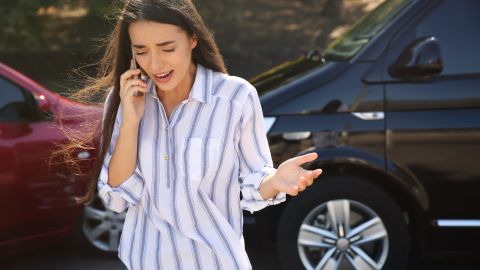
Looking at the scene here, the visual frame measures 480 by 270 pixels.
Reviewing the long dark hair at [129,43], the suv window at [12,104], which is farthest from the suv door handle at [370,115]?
the long dark hair at [129,43]

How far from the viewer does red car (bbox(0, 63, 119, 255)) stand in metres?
4.91

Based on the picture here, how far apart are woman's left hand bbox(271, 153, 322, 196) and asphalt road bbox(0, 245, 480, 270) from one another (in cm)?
324

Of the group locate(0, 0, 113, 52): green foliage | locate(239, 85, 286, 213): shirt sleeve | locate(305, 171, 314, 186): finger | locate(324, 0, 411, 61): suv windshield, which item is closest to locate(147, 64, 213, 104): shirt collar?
locate(239, 85, 286, 213): shirt sleeve

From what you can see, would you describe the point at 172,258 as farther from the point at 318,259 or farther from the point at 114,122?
the point at 318,259

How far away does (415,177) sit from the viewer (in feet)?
Answer: 15.5

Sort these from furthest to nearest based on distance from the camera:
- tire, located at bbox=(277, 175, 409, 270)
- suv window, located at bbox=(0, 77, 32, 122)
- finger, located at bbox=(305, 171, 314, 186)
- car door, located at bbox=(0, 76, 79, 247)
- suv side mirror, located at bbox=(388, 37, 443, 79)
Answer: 1. suv window, located at bbox=(0, 77, 32, 122)
2. car door, located at bbox=(0, 76, 79, 247)
3. tire, located at bbox=(277, 175, 409, 270)
4. suv side mirror, located at bbox=(388, 37, 443, 79)
5. finger, located at bbox=(305, 171, 314, 186)

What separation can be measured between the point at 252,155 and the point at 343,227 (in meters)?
2.50

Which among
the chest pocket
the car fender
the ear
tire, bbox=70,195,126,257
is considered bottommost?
tire, bbox=70,195,126,257

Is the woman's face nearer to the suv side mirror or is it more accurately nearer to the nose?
the nose

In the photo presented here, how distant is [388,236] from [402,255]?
0.13 metres

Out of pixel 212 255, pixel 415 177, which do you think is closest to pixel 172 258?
pixel 212 255

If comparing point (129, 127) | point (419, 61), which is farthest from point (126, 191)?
point (419, 61)

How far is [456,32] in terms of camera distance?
4.78m

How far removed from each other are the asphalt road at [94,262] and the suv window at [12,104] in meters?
1.13
